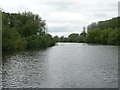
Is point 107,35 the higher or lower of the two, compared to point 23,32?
lower

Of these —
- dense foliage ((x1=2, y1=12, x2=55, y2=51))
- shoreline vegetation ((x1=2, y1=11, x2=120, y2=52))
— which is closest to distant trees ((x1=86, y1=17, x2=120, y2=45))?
shoreline vegetation ((x1=2, y1=11, x2=120, y2=52))

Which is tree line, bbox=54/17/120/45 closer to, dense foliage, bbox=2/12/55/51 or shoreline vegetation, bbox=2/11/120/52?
shoreline vegetation, bbox=2/11/120/52

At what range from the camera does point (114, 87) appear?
741 inches

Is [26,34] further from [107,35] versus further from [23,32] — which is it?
[107,35]

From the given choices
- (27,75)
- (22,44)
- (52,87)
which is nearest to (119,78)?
(52,87)

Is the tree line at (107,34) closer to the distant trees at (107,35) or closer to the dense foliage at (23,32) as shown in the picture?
the distant trees at (107,35)

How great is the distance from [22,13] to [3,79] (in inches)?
2658

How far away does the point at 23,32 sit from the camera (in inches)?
3194

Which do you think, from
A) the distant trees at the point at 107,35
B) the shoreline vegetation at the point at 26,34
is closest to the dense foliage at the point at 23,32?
the shoreline vegetation at the point at 26,34

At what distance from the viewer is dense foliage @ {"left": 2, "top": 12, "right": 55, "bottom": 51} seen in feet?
189

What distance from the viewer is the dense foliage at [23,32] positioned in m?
57.6

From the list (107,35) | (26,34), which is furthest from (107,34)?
(26,34)

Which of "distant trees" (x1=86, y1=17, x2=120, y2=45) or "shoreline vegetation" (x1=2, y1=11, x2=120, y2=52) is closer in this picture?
"shoreline vegetation" (x1=2, y1=11, x2=120, y2=52)

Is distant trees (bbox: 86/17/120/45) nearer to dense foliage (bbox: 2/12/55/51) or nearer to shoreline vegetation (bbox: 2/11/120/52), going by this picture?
shoreline vegetation (bbox: 2/11/120/52)
